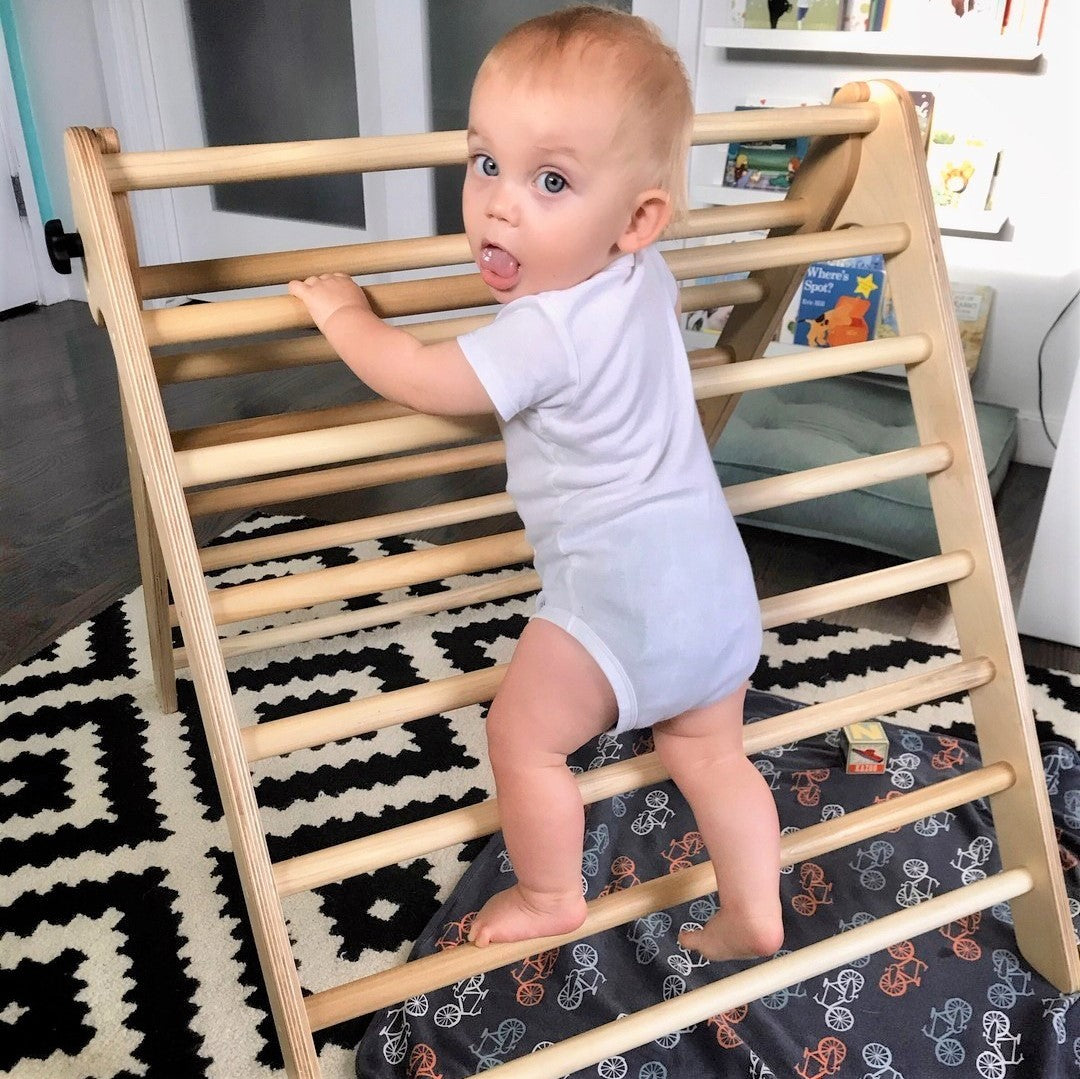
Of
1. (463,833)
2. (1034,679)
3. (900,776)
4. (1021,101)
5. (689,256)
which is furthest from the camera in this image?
(1021,101)

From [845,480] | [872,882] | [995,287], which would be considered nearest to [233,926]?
[872,882]

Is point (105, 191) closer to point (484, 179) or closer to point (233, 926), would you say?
point (484, 179)

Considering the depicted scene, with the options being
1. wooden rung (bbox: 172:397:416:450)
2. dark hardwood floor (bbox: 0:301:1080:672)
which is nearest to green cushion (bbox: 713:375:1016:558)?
dark hardwood floor (bbox: 0:301:1080:672)

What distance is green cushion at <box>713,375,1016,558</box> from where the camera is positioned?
213 cm

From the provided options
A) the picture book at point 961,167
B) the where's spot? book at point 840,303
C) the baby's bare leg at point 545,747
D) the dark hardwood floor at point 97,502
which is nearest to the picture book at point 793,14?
the picture book at point 961,167

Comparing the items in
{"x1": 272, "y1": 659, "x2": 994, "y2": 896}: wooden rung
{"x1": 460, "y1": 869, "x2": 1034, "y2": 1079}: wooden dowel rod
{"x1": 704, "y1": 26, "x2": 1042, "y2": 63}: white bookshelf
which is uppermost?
{"x1": 704, "y1": 26, "x2": 1042, "y2": 63}: white bookshelf

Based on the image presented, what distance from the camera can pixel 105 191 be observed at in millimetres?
886

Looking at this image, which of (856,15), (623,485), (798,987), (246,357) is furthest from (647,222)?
(856,15)

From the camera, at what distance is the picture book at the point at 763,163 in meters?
2.74

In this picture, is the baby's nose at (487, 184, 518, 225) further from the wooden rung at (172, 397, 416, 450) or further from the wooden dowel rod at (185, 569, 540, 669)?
the wooden dowel rod at (185, 569, 540, 669)

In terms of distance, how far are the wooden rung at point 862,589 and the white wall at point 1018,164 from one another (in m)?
1.45

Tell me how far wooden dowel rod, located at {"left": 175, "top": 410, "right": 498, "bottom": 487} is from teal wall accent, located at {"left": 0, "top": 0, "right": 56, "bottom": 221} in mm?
3261

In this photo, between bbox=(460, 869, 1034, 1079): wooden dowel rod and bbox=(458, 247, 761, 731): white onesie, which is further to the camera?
bbox=(460, 869, 1034, 1079): wooden dowel rod

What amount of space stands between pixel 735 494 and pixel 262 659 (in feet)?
3.42
